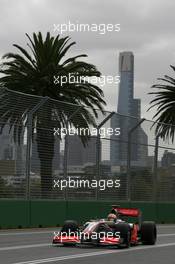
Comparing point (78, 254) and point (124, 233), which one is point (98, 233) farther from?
point (78, 254)

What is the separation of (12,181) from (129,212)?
752cm

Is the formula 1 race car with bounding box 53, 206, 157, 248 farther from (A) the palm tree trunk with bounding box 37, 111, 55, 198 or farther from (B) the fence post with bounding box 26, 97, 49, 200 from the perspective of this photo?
(A) the palm tree trunk with bounding box 37, 111, 55, 198

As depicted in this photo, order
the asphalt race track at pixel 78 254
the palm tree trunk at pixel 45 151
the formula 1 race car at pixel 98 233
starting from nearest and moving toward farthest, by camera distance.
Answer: the asphalt race track at pixel 78 254
the formula 1 race car at pixel 98 233
the palm tree trunk at pixel 45 151

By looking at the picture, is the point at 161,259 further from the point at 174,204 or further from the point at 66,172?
the point at 174,204

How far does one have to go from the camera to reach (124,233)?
49.3ft

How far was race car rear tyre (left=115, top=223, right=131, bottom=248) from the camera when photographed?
1496 cm

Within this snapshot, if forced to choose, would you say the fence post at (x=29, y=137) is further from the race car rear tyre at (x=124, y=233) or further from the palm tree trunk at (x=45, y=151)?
the race car rear tyre at (x=124, y=233)

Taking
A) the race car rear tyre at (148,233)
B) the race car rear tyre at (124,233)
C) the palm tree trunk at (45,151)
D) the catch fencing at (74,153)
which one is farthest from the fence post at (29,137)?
the race car rear tyre at (124,233)

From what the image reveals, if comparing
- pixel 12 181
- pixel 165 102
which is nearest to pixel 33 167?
pixel 12 181

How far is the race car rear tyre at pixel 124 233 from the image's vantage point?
15.0 metres

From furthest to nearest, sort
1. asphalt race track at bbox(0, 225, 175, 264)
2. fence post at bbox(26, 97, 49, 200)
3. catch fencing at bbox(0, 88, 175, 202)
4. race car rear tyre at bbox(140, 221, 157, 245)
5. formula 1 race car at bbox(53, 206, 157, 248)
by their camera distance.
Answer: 1. fence post at bbox(26, 97, 49, 200)
2. catch fencing at bbox(0, 88, 175, 202)
3. race car rear tyre at bbox(140, 221, 157, 245)
4. formula 1 race car at bbox(53, 206, 157, 248)
5. asphalt race track at bbox(0, 225, 175, 264)

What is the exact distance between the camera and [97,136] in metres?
27.3

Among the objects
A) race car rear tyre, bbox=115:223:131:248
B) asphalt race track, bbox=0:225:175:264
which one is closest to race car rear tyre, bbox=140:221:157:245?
asphalt race track, bbox=0:225:175:264

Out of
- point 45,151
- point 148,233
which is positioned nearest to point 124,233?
point 148,233
